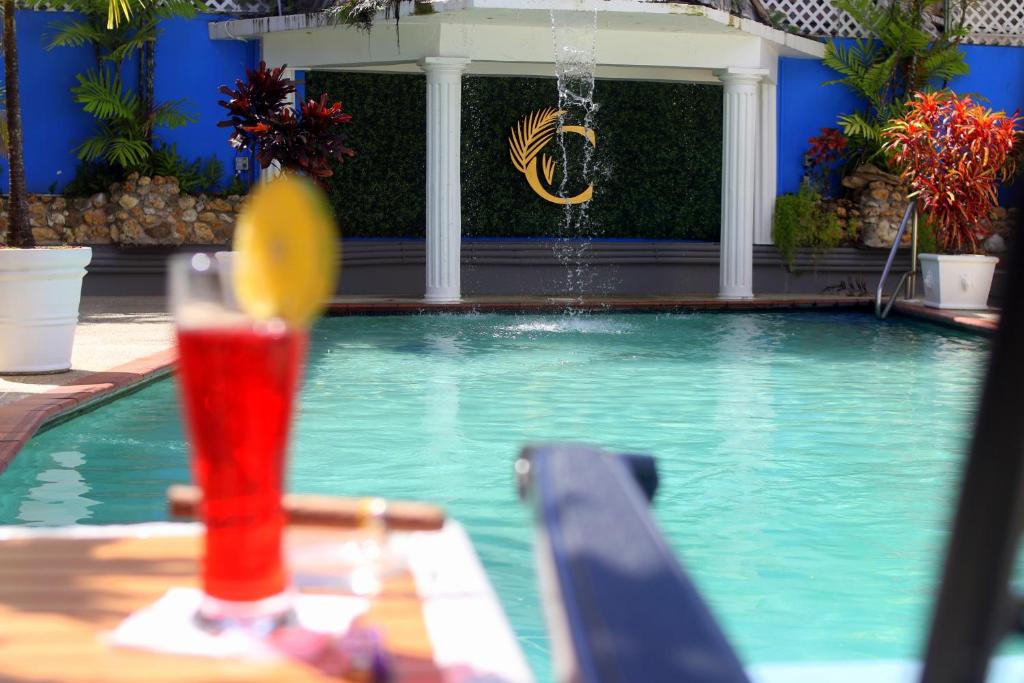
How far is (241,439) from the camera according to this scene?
0.95 metres

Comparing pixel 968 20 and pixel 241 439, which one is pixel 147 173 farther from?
pixel 241 439

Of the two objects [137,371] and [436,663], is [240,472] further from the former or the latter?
[137,371]

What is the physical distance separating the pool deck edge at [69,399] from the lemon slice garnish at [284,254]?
3780 mm

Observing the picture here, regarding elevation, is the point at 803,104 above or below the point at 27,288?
above

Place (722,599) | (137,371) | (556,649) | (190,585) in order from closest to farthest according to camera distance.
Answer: (556,649), (190,585), (722,599), (137,371)

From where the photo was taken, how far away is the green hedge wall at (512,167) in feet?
45.5

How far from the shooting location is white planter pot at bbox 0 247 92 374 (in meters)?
6.60

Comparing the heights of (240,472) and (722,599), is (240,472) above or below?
above

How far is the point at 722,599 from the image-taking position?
3.48 metres

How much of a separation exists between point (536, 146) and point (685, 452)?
30.3 feet

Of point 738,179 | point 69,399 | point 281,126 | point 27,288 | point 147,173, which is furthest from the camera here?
point 738,179

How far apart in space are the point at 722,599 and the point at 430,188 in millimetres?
9142

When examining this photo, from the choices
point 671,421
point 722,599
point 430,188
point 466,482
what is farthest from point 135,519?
point 430,188

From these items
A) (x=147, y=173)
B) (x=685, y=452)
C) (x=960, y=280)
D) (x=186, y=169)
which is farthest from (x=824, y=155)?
(x=685, y=452)
